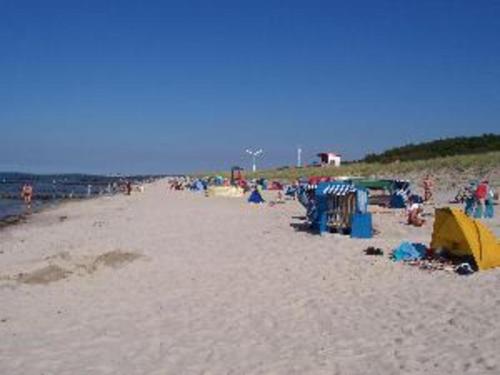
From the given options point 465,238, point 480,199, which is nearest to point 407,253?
point 465,238

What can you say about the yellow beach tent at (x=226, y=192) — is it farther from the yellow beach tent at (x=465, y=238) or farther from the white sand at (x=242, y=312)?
the yellow beach tent at (x=465, y=238)

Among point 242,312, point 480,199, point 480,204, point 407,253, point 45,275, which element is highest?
point 480,199

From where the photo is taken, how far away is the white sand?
22.5ft

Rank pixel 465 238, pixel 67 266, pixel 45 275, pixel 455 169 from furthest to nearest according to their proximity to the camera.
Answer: pixel 455 169, pixel 67 266, pixel 45 275, pixel 465 238

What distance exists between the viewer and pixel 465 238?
11.5 metres

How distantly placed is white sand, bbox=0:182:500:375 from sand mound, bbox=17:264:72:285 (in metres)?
0.04

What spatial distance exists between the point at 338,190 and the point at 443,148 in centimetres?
5014

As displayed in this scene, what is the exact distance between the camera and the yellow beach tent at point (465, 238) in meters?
11.1

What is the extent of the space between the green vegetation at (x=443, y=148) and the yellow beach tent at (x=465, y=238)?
4301 centimetres

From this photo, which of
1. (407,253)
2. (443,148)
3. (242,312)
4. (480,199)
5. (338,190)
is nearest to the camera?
(242,312)

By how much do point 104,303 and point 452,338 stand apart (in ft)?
16.7

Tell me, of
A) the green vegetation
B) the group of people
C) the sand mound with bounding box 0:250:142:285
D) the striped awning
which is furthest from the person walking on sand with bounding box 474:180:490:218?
the green vegetation

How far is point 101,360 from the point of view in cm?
711

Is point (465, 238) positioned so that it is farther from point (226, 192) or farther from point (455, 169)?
point (455, 169)
